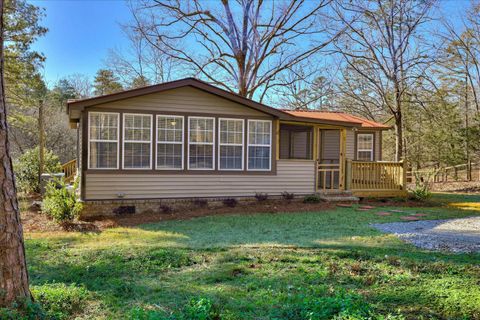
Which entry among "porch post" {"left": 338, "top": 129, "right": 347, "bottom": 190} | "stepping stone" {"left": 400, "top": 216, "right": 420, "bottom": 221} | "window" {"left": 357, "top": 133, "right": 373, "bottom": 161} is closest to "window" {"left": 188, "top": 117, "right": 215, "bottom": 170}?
"porch post" {"left": 338, "top": 129, "right": 347, "bottom": 190}

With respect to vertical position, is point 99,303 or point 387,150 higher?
point 387,150

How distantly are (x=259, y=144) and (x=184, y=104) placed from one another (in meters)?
2.50

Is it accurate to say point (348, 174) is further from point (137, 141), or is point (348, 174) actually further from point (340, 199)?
point (137, 141)

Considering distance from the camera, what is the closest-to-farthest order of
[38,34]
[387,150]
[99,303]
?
[99,303] < [38,34] < [387,150]

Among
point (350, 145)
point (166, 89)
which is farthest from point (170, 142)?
point (350, 145)

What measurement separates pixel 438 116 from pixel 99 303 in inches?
800

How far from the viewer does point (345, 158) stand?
39.4 ft

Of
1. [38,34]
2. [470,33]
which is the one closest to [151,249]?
[38,34]

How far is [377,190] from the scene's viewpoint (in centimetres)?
1216

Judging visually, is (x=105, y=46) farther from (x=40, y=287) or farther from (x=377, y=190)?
(x=40, y=287)

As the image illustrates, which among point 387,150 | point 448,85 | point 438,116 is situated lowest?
point 387,150

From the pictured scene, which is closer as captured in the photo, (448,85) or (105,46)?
(448,85)

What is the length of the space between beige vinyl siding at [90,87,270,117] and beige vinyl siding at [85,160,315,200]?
1.76 meters

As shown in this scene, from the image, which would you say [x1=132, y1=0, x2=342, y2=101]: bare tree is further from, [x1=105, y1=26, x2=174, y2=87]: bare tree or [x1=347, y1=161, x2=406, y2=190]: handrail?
[x1=347, y1=161, x2=406, y2=190]: handrail
